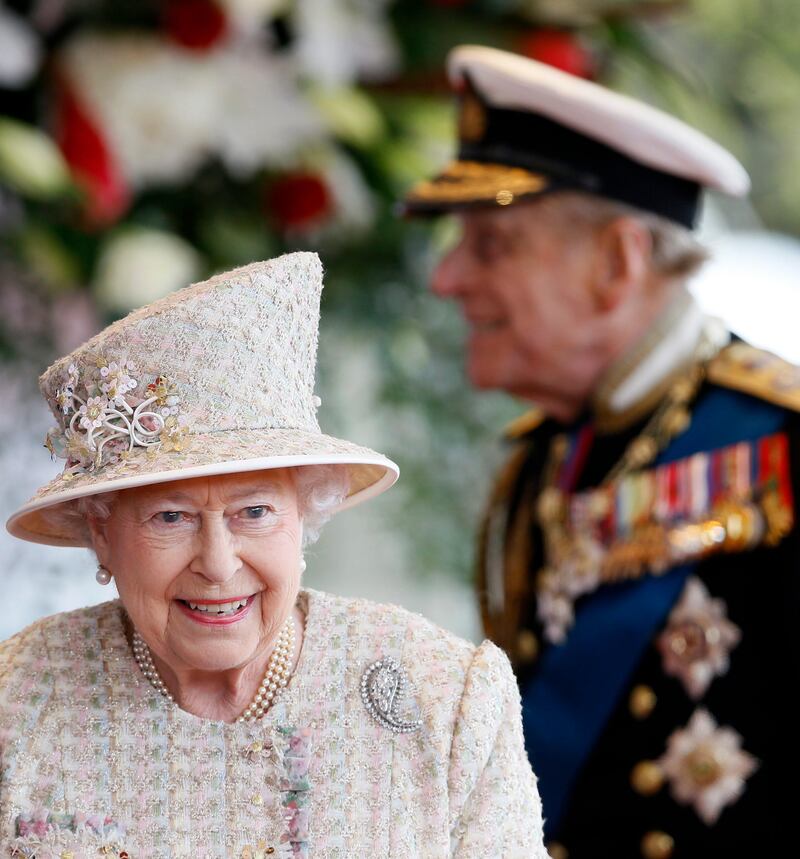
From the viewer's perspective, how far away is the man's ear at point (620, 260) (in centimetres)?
239

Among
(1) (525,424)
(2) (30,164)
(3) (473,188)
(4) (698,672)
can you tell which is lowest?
(4) (698,672)

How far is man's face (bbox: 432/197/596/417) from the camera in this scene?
243 cm

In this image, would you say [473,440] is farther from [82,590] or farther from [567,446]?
[82,590]

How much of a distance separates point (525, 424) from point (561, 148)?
545mm

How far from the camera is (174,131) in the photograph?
6.82ft

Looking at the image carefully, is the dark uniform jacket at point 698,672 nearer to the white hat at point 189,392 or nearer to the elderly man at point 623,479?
the elderly man at point 623,479

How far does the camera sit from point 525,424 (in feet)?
8.92

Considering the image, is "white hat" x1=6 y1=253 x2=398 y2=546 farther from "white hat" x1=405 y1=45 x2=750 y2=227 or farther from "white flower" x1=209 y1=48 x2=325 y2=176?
"white hat" x1=405 y1=45 x2=750 y2=227

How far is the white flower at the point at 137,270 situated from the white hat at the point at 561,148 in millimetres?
433

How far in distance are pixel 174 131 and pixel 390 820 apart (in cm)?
109

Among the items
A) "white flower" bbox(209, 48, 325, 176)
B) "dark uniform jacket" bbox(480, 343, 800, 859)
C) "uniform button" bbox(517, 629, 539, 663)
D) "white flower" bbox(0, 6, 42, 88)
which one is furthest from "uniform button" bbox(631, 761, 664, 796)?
"white flower" bbox(0, 6, 42, 88)

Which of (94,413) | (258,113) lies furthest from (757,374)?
(94,413)

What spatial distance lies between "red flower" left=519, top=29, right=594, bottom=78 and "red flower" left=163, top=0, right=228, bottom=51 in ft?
1.74

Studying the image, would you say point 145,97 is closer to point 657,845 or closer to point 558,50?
point 558,50
